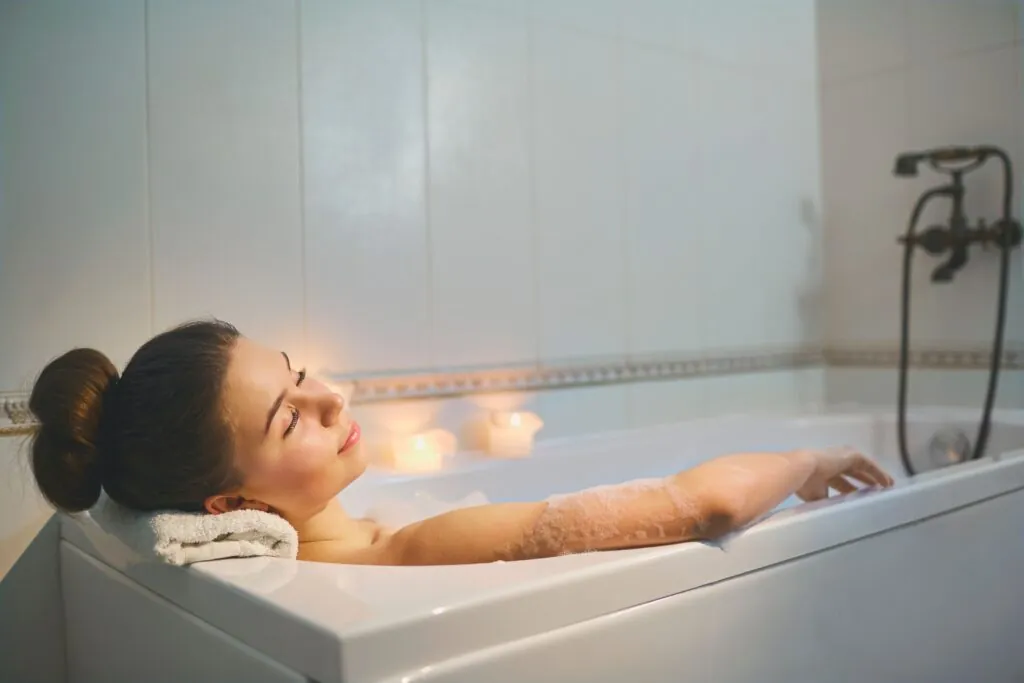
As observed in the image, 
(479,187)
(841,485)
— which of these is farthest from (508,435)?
(841,485)

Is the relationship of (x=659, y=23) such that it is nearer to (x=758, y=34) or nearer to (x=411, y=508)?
(x=758, y=34)

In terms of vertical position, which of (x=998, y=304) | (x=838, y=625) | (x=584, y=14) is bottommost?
(x=838, y=625)

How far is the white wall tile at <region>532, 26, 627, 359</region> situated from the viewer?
184 centimetres

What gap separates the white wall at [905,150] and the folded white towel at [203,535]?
6.16 ft

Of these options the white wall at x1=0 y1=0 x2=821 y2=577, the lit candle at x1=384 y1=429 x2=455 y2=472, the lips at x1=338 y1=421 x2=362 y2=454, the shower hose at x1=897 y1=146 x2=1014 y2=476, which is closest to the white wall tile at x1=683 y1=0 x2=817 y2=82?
the white wall at x1=0 y1=0 x2=821 y2=577

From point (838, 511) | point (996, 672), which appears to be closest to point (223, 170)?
point (838, 511)

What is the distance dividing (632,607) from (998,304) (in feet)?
5.60

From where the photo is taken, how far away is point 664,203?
206 cm

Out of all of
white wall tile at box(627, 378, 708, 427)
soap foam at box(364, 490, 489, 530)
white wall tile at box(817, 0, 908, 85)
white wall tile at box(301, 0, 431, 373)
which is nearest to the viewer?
soap foam at box(364, 490, 489, 530)

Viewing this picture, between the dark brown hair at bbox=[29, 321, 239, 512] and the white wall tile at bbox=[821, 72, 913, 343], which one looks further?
the white wall tile at bbox=[821, 72, 913, 343]

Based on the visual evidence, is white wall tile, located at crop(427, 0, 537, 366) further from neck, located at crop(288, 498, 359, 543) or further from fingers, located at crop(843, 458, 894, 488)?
fingers, located at crop(843, 458, 894, 488)

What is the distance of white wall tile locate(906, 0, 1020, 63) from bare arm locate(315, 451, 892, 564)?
65.5 inches

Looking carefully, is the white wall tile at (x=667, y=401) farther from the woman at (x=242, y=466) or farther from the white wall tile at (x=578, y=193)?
the woman at (x=242, y=466)

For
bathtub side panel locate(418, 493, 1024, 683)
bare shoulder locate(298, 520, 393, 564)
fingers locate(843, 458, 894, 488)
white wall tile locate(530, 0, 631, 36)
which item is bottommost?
bathtub side panel locate(418, 493, 1024, 683)
